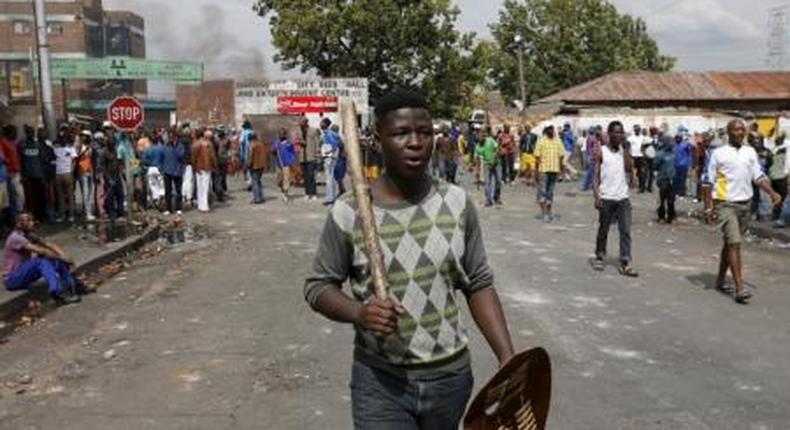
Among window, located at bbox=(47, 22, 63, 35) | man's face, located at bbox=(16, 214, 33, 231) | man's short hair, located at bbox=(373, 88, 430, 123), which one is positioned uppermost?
window, located at bbox=(47, 22, 63, 35)

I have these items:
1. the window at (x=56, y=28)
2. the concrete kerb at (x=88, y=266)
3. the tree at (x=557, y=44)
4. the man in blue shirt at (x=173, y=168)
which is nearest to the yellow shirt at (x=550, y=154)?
the concrete kerb at (x=88, y=266)

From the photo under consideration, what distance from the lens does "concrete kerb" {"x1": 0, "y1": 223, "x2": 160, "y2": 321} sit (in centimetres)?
888

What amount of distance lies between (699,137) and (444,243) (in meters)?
22.6

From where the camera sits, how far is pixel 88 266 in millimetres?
11602

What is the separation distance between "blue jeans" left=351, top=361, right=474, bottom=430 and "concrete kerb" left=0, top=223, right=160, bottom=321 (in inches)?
268

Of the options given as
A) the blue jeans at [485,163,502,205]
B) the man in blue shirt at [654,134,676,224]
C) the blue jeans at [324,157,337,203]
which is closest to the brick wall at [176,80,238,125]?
the blue jeans at [324,157,337,203]

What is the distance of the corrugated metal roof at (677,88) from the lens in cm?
4103

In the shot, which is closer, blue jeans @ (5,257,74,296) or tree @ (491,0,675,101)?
blue jeans @ (5,257,74,296)

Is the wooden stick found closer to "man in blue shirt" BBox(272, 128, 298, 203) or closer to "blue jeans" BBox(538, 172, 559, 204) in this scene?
"blue jeans" BBox(538, 172, 559, 204)

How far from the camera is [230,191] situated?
24734mm

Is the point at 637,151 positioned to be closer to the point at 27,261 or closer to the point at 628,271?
the point at 628,271

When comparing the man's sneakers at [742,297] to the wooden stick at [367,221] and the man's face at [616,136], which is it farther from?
the wooden stick at [367,221]

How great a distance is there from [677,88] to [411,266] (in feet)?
139

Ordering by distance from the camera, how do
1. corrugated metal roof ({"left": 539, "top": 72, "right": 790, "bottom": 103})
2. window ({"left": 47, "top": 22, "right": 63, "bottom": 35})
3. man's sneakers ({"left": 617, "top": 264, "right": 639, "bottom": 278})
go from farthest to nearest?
window ({"left": 47, "top": 22, "right": 63, "bottom": 35}), corrugated metal roof ({"left": 539, "top": 72, "right": 790, "bottom": 103}), man's sneakers ({"left": 617, "top": 264, "right": 639, "bottom": 278})
